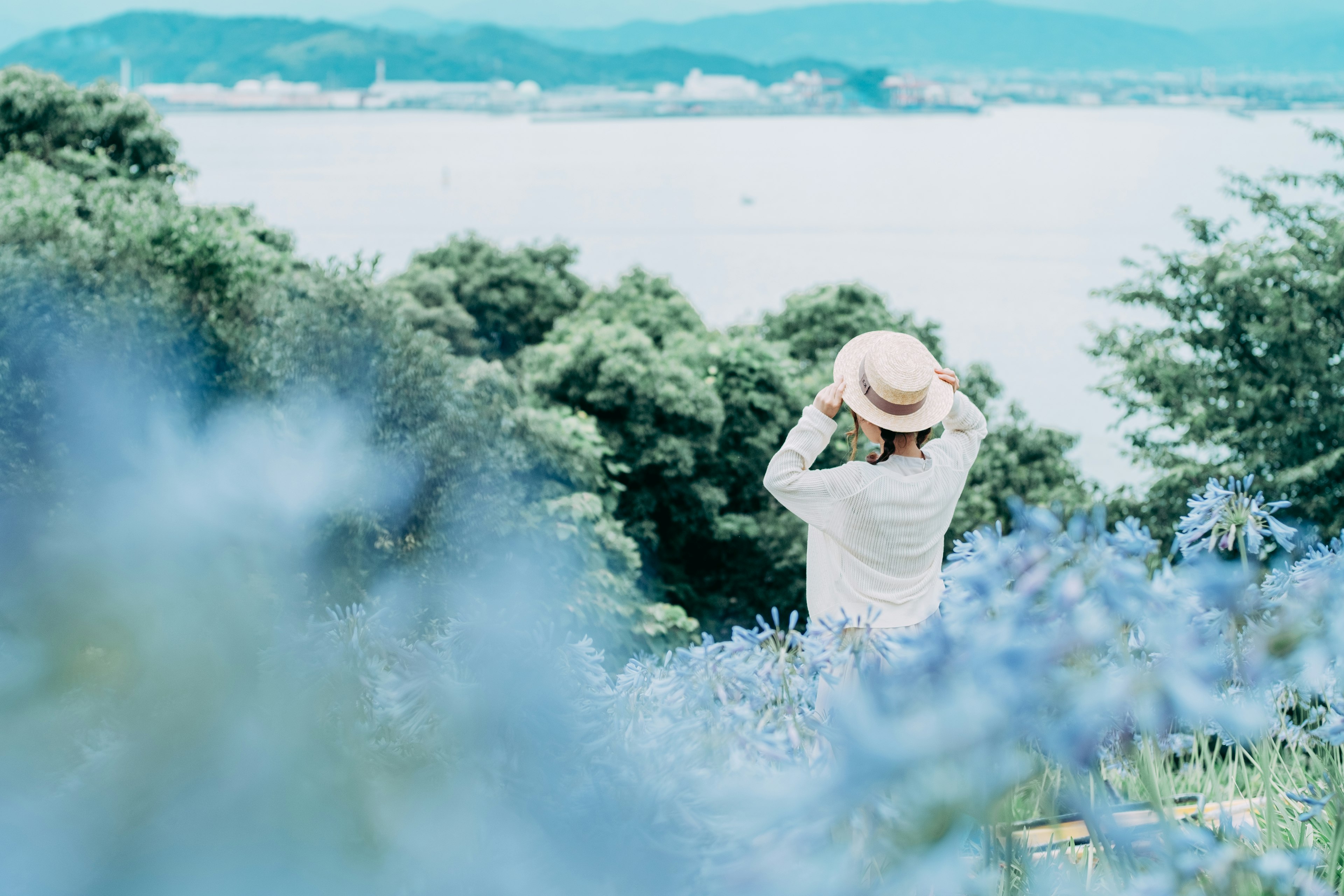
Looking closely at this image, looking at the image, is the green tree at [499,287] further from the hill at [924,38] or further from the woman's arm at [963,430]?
the hill at [924,38]

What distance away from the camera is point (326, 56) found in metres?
96.6

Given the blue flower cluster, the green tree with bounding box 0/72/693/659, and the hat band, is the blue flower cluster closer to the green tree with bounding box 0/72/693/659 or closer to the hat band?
the hat band

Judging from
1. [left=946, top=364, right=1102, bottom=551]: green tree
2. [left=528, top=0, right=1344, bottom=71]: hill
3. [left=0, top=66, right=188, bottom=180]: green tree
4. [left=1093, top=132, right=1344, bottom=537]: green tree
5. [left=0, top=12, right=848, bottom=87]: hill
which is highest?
[left=528, top=0, right=1344, bottom=71]: hill

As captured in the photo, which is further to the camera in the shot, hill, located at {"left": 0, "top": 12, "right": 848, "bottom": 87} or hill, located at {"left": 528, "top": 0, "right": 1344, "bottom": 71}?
hill, located at {"left": 528, "top": 0, "right": 1344, "bottom": 71}

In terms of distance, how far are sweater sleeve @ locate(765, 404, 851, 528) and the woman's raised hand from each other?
4 cm

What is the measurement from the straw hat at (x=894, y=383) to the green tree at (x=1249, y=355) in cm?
1108

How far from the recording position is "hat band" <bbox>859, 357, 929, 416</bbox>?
239 cm

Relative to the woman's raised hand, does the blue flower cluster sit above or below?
below

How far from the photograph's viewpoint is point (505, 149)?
421 ft

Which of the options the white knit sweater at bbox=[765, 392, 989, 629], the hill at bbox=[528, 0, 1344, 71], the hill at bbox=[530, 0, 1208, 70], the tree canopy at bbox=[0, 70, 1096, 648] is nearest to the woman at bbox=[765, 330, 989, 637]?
the white knit sweater at bbox=[765, 392, 989, 629]

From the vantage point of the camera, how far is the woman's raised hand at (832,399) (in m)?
2.46

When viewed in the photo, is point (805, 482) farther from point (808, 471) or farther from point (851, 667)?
point (851, 667)

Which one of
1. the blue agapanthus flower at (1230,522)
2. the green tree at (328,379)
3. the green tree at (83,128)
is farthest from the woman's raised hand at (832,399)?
the green tree at (83,128)

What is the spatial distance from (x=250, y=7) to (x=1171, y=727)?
187 m
